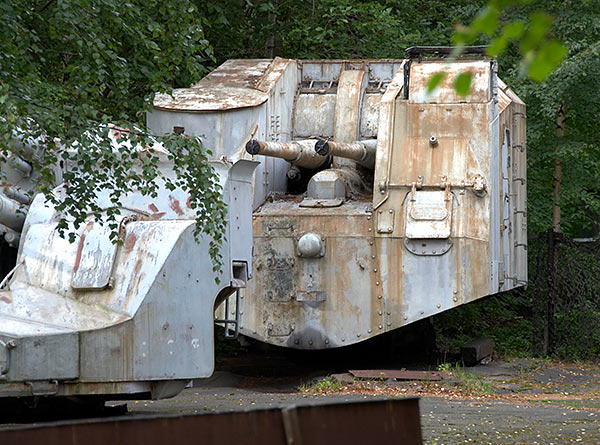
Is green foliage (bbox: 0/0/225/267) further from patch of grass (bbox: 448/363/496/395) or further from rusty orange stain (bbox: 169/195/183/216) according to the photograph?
patch of grass (bbox: 448/363/496/395)

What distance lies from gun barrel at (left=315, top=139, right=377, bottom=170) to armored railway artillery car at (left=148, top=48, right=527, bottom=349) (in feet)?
0.07

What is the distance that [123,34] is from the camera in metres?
9.46

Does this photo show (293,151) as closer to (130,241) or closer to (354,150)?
(354,150)

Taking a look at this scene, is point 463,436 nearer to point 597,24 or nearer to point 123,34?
point 123,34

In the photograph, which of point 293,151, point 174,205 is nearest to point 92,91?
point 174,205

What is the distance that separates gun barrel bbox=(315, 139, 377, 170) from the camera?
13266 millimetres

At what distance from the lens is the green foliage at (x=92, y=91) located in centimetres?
781

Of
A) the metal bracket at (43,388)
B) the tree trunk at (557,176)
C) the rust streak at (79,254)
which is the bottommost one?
the metal bracket at (43,388)

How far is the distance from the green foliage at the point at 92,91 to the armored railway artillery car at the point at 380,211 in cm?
372

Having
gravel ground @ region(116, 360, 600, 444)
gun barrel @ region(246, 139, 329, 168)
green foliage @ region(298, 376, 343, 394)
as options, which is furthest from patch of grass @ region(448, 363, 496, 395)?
gun barrel @ region(246, 139, 329, 168)

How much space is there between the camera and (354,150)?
14.2 metres

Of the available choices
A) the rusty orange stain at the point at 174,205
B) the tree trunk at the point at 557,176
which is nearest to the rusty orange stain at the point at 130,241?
the rusty orange stain at the point at 174,205

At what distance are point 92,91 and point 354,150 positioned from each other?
6.06m

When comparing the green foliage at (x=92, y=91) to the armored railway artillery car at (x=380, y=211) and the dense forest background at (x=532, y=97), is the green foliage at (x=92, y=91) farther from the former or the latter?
the armored railway artillery car at (x=380, y=211)
